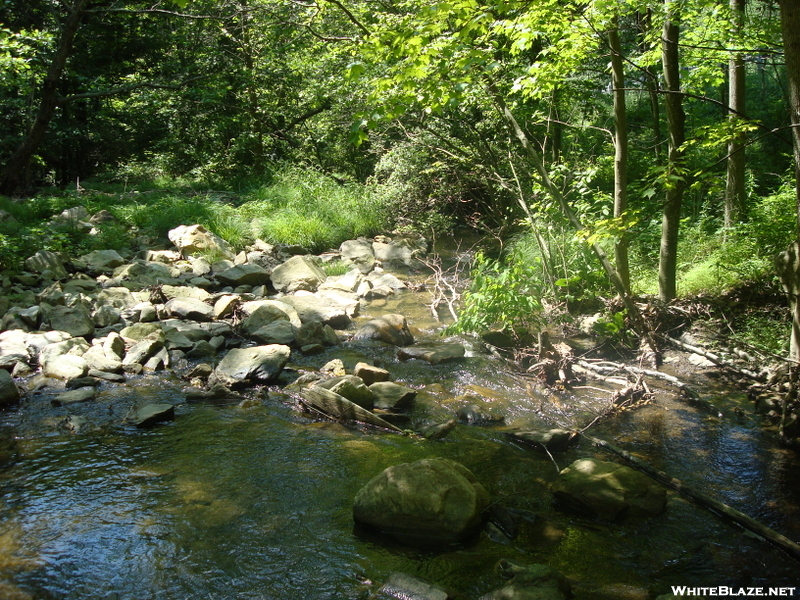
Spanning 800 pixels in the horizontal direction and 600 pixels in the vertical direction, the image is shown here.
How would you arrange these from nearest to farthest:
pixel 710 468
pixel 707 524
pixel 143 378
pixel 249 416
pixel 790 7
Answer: pixel 707 524 → pixel 790 7 → pixel 710 468 → pixel 249 416 → pixel 143 378

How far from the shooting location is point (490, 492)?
15.0ft

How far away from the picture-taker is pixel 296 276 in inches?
426

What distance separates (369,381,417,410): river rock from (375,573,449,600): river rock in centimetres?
280

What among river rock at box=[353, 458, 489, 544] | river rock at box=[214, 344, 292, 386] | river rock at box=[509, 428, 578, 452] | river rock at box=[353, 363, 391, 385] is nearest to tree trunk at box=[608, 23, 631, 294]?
river rock at box=[509, 428, 578, 452]

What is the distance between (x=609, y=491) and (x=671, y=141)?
466 cm

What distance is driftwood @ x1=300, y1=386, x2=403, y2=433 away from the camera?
581 cm

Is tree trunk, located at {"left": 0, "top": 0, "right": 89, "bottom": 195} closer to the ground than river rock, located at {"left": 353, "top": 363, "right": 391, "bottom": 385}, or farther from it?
farther from it

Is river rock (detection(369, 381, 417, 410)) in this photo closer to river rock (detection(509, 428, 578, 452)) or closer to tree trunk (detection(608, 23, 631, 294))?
river rock (detection(509, 428, 578, 452))

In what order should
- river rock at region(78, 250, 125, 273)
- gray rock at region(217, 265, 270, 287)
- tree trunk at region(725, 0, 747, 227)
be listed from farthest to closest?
1. gray rock at region(217, 265, 270, 287)
2. river rock at region(78, 250, 125, 273)
3. tree trunk at region(725, 0, 747, 227)

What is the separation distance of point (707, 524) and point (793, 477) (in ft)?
3.76

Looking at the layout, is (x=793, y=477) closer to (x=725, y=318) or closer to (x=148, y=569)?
(x=725, y=318)

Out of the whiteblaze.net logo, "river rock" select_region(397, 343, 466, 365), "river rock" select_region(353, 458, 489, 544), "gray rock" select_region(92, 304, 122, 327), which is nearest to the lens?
the whiteblaze.net logo

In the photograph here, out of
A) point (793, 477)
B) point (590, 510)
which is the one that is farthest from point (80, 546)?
point (793, 477)

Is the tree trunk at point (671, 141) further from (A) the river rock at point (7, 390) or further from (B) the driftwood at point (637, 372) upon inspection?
(A) the river rock at point (7, 390)
